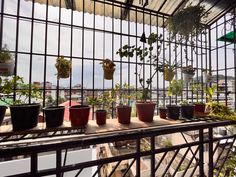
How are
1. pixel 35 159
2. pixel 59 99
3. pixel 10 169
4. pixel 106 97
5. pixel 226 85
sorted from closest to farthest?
pixel 35 159, pixel 106 97, pixel 59 99, pixel 10 169, pixel 226 85

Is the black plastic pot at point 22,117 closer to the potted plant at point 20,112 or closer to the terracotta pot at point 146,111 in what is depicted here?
the potted plant at point 20,112

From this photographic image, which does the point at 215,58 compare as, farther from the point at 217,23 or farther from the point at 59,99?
the point at 59,99

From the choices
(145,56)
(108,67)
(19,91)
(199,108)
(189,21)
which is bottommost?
(199,108)

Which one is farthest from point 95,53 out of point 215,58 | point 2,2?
point 215,58

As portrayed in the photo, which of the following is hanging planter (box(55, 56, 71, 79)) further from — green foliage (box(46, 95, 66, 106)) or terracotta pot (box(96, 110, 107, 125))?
terracotta pot (box(96, 110, 107, 125))

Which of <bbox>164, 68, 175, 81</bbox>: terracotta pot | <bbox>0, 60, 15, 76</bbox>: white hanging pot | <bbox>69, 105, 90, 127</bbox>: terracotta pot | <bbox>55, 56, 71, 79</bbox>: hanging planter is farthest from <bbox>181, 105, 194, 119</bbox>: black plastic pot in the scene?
<bbox>0, 60, 15, 76</bbox>: white hanging pot

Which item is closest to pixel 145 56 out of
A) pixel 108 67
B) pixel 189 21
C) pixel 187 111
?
pixel 108 67

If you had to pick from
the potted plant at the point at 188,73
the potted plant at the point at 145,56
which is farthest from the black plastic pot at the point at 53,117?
the potted plant at the point at 188,73

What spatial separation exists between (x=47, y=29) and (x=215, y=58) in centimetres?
421

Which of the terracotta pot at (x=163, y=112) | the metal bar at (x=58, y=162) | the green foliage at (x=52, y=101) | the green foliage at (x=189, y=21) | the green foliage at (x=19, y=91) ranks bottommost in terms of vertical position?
the metal bar at (x=58, y=162)

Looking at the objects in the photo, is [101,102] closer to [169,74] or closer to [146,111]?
[146,111]

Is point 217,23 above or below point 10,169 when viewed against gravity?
above

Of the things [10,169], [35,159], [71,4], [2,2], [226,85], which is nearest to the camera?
[35,159]

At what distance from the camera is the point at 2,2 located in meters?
2.03
